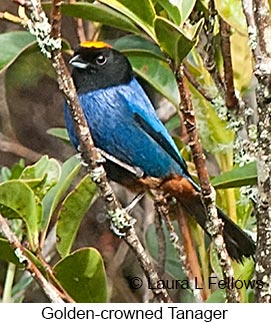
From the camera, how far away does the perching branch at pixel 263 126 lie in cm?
116

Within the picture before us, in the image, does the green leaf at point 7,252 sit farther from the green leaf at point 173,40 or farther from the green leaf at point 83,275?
the green leaf at point 173,40

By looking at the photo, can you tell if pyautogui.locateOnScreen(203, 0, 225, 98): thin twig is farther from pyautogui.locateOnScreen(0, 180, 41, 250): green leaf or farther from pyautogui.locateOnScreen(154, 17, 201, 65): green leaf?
pyautogui.locateOnScreen(0, 180, 41, 250): green leaf

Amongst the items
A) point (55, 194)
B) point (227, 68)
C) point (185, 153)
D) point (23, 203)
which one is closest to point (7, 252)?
point (23, 203)

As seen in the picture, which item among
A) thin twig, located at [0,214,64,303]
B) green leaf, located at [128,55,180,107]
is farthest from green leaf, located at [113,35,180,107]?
thin twig, located at [0,214,64,303]

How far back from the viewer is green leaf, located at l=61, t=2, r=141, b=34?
4.92ft

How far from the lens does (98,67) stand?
5.93 ft

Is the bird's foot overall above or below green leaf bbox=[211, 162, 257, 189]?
below

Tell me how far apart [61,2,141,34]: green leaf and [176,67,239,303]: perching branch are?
0.31 meters

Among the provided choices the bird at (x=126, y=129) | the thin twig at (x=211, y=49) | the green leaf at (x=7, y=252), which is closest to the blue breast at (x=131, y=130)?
the bird at (x=126, y=129)

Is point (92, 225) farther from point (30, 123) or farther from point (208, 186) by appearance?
point (208, 186)

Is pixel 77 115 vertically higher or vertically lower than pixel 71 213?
higher

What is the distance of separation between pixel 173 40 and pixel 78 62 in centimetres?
55

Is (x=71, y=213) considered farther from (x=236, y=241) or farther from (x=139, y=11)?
(x=139, y=11)
